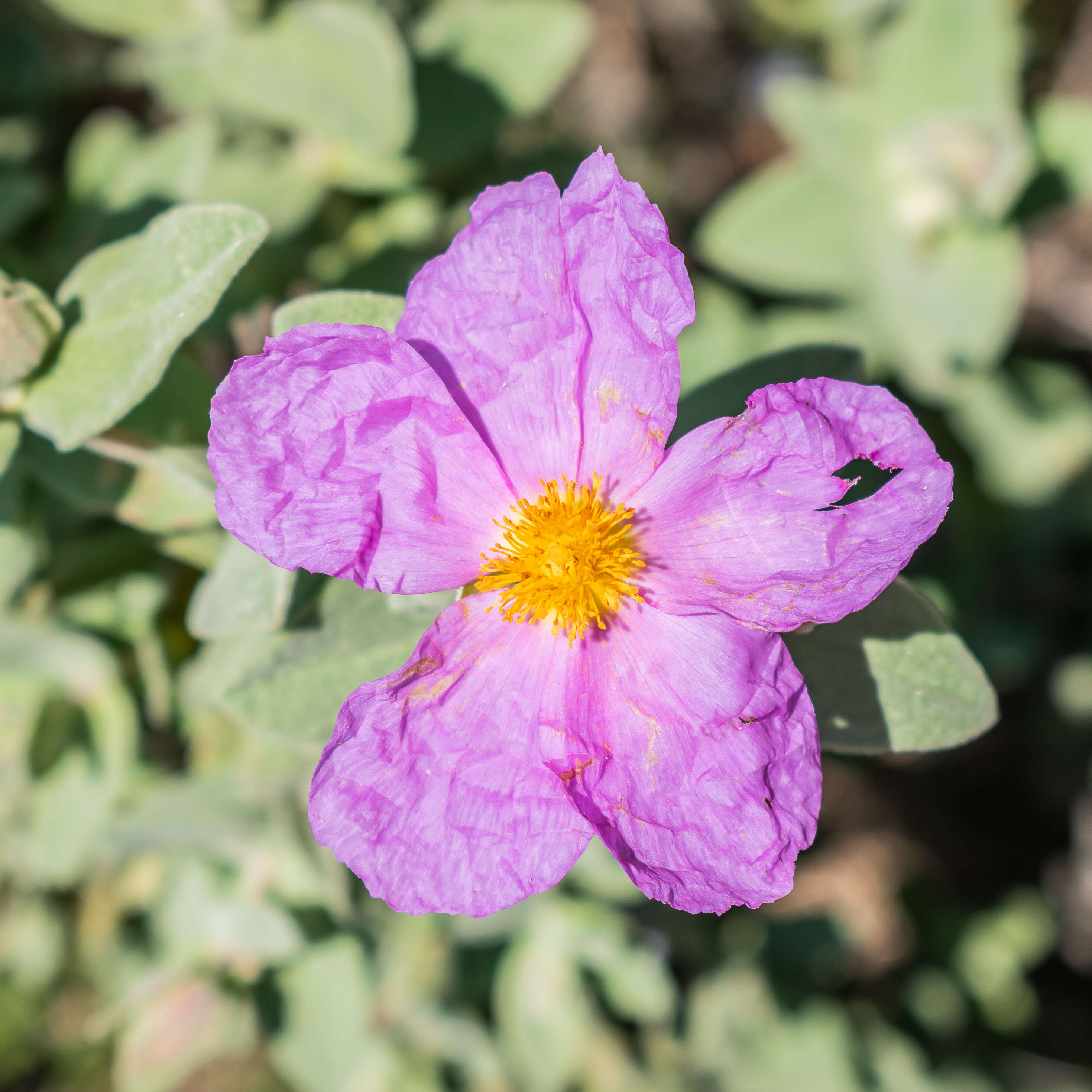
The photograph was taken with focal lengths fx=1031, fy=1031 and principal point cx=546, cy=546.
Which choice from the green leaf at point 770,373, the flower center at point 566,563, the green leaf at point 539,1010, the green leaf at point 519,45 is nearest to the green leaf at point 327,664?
the flower center at point 566,563

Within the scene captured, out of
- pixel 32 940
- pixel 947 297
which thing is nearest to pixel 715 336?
pixel 947 297

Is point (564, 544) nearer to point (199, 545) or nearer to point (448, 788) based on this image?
point (448, 788)

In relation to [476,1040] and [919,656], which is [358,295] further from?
[476,1040]

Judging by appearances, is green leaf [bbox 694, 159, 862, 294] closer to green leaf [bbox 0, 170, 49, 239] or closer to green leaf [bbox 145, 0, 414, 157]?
green leaf [bbox 145, 0, 414, 157]

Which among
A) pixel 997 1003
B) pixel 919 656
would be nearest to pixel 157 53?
pixel 919 656

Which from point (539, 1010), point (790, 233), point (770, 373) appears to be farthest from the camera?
point (790, 233)
